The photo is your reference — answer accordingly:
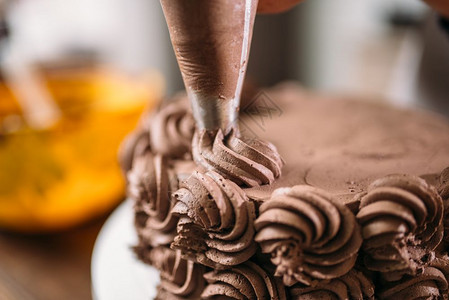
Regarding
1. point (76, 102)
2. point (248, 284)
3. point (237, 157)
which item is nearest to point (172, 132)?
point (237, 157)

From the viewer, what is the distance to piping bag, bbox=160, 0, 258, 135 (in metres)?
0.76

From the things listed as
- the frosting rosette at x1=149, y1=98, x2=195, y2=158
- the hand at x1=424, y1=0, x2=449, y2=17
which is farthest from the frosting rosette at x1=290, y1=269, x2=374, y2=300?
the hand at x1=424, y1=0, x2=449, y2=17

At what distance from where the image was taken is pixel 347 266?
0.81 meters

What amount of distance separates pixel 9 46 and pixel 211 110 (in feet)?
3.48

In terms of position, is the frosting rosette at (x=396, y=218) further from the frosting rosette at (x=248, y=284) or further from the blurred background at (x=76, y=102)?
the blurred background at (x=76, y=102)

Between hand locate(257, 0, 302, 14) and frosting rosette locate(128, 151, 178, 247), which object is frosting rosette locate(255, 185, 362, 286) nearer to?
frosting rosette locate(128, 151, 178, 247)

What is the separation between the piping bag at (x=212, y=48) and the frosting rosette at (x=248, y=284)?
0.29 meters

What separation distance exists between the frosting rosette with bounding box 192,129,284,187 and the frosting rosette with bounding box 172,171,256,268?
0.03 meters

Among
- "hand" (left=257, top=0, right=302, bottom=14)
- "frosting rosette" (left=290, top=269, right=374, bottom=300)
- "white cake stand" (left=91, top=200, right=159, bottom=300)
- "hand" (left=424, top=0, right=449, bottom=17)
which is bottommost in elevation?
"white cake stand" (left=91, top=200, right=159, bottom=300)

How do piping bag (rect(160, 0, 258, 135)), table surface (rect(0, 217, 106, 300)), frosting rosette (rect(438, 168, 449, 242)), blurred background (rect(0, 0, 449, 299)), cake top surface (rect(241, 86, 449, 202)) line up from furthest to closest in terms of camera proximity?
1. blurred background (rect(0, 0, 449, 299))
2. table surface (rect(0, 217, 106, 300))
3. cake top surface (rect(241, 86, 449, 202))
4. frosting rosette (rect(438, 168, 449, 242))
5. piping bag (rect(160, 0, 258, 135))

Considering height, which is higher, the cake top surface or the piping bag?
the piping bag

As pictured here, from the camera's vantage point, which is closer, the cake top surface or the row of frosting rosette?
the row of frosting rosette

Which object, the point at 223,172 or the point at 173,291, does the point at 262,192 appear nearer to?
the point at 223,172

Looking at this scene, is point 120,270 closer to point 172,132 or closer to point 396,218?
point 172,132
